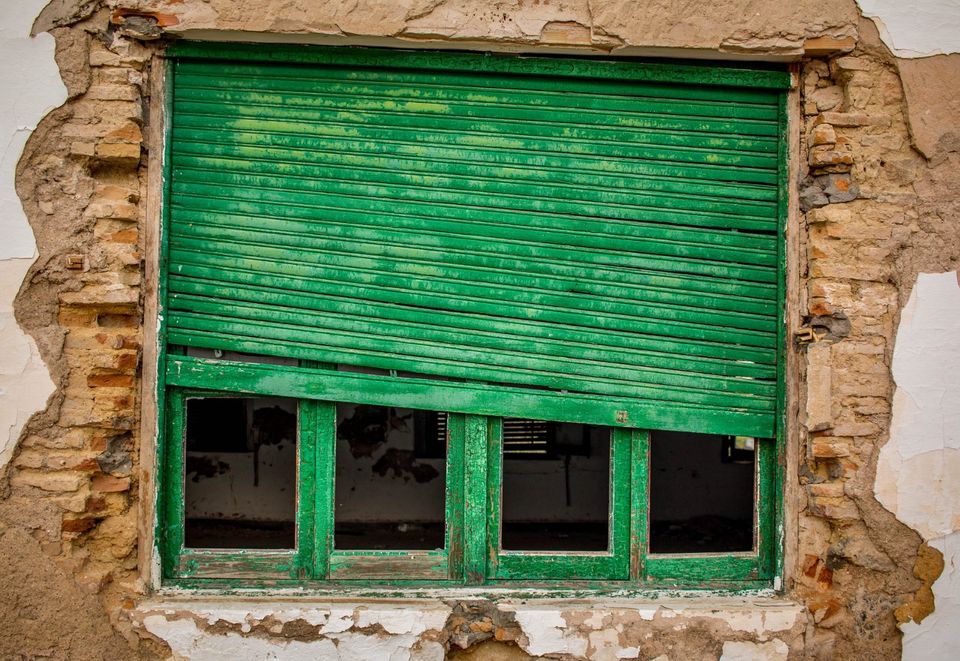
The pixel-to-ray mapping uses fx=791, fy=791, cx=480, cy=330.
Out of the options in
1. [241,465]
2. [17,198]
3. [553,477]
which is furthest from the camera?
[553,477]

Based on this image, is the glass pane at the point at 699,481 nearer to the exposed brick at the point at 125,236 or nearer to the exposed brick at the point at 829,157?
the exposed brick at the point at 829,157

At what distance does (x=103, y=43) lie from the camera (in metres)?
2.95

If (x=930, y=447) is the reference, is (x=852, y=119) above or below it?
above

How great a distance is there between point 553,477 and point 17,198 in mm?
7995

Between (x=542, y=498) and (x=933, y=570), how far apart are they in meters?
7.12

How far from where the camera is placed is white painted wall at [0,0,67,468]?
2.88 meters

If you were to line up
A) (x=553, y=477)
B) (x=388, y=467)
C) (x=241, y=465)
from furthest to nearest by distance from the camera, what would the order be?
(x=553, y=477) < (x=388, y=467) < (x=241, y=465)

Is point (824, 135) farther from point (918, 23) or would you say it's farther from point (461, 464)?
point (461, 464)

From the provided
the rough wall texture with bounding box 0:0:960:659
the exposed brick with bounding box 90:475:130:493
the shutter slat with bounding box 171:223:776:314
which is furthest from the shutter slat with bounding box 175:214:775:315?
the exposed brick with bounding box 90:475:130:493

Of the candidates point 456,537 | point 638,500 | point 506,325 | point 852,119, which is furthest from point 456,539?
point 852,119

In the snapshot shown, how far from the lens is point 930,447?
3018 millimetres

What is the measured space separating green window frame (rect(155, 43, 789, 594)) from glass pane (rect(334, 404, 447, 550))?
6392mm

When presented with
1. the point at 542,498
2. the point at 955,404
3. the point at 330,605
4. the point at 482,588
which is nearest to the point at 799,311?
the point at 955,404

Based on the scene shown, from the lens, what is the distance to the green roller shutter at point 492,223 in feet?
10.2
